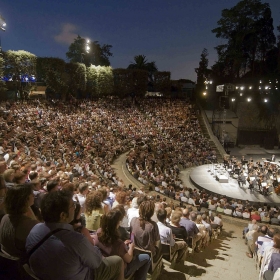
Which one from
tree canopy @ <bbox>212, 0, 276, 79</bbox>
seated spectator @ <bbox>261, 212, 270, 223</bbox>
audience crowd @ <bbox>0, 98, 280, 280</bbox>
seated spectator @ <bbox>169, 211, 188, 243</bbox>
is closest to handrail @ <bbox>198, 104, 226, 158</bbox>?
audience crowd @ <bbox>0, 98, 280, 280</bbox>

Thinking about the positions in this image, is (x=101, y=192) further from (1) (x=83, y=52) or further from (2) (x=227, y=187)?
(1) (x=83, y=52)

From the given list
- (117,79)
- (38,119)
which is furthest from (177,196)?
(117,79)

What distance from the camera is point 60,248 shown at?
2031 mm

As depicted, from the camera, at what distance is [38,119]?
2034 centimetres

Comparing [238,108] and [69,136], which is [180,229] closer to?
[69,136]

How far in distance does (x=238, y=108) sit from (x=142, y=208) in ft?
97.8

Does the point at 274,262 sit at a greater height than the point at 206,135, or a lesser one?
greater

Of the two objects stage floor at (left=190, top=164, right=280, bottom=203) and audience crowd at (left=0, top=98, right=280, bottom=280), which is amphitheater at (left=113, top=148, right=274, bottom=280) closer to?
audience crowd at (left=0, top=98, right=280, bottom=280)

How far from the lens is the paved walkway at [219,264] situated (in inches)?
181

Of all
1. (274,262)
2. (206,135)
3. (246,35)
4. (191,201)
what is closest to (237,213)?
(191,201)

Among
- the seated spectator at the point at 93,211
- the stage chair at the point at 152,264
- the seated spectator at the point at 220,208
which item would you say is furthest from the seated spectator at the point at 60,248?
the seated spectator at the point at 220,208

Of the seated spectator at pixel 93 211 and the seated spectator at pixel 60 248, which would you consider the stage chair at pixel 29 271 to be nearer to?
the seated spectator at pixel 60 248

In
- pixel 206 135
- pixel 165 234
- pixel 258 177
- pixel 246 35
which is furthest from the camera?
pixel 246 35

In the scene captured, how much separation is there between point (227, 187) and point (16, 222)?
1398cm
